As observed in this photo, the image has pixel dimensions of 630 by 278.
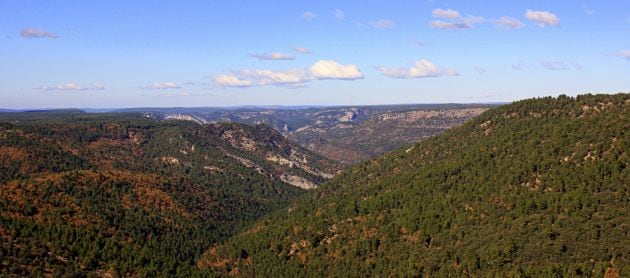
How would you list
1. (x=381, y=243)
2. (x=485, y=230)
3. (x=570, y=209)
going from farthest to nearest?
(x=381, y=243) < (x=485, y=230) < (x=570, y=209)

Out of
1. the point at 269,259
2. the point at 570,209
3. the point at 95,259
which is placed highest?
the point at 570,209

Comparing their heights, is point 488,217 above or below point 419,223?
above

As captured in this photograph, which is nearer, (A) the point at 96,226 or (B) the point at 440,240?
(B) the point at 440,240

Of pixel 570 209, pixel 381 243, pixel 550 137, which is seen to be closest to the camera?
pixel 570 209

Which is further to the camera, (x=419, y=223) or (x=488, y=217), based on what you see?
(x=419, y=223)

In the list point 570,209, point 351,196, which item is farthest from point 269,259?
point 570,209

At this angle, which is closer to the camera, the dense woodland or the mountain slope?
the mountain slope

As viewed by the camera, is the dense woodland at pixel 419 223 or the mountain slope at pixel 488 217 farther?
the dense woodland at pixel 419 223

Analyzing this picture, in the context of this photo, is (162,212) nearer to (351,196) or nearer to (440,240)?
(351,196)
